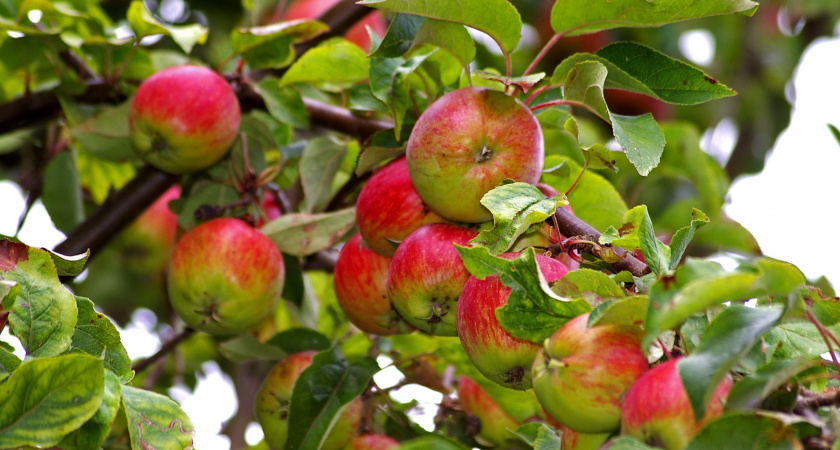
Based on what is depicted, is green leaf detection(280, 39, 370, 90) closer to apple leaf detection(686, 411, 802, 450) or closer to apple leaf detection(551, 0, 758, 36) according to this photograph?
apple leaf detection(551, 0, 758, 36)

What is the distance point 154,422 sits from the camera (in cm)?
89

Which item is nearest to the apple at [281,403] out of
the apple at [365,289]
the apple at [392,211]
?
the apple at [365,289]

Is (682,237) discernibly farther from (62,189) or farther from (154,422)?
(62,189)

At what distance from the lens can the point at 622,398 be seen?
75cm

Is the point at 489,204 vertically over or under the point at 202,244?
over

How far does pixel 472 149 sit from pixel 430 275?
0.17m

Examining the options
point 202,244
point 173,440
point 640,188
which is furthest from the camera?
point 640,188


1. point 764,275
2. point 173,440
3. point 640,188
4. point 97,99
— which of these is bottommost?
point 640,188

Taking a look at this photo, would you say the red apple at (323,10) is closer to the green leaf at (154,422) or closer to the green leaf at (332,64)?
the green leaf at (332,64)

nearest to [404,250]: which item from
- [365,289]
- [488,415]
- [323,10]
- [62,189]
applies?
[365,289]

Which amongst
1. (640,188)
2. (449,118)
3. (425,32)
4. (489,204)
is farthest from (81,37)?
(640,188)

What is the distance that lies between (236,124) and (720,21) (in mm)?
2316

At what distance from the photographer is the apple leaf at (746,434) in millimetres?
651

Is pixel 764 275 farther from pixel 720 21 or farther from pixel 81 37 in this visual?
pixel 720 21
